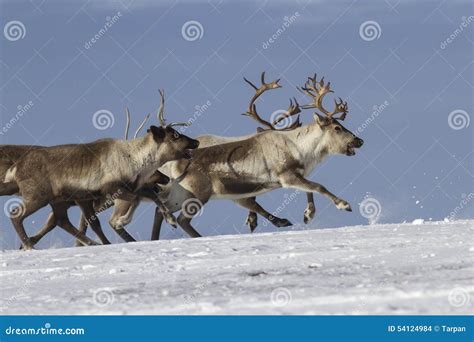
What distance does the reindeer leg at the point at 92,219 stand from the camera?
1577 centimetres

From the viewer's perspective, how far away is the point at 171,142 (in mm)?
16328

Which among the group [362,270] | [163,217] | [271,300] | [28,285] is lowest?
[28,285]

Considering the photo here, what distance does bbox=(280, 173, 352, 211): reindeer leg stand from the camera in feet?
54.1

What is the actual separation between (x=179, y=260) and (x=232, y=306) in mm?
3109

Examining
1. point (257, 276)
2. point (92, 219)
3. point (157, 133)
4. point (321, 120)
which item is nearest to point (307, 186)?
point (321, 120)

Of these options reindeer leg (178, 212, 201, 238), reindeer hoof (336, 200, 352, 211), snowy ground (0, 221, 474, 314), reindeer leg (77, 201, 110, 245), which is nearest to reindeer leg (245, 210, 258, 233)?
reindeer leg (178, 212, 201, 238)

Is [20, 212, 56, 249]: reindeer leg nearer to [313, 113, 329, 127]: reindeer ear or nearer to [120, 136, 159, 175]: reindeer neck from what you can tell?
[120, 136, 159, 175]: reindeer neck

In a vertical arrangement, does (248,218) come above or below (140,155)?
above

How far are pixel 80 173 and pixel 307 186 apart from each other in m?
3.87

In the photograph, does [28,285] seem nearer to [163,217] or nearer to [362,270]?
[362,270]

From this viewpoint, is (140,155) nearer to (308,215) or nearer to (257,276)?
(308,215)

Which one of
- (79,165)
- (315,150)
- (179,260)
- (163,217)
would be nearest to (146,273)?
(179,260)

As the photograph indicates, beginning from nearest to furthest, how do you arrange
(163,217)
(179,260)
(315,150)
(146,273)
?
(146,273) < (179,260) < (163,217) < (315,150)

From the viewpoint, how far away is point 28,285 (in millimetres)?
9992
